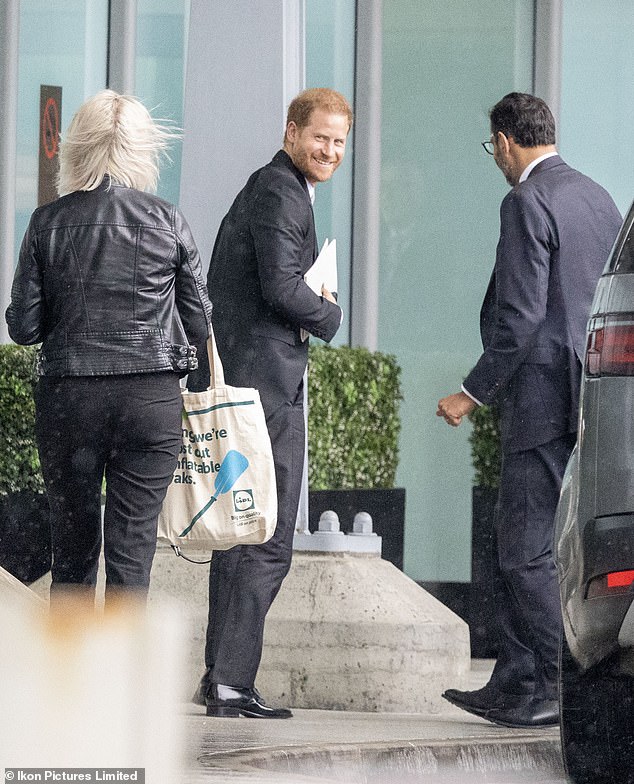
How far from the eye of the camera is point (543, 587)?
606cm

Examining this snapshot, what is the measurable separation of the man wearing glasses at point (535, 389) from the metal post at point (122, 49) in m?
5.34

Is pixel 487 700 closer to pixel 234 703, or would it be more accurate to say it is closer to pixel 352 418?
pixel 234 703

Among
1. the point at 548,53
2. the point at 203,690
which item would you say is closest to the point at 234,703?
the point at 203,690

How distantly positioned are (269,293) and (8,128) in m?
5.11

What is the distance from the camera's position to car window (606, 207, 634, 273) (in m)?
4.02

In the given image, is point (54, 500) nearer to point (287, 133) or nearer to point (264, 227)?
point (264, 227)

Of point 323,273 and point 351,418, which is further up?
point 323,273

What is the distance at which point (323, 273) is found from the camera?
6.17m

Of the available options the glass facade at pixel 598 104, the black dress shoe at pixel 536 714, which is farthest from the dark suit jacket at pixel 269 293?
the glass facade at pixel 598 104

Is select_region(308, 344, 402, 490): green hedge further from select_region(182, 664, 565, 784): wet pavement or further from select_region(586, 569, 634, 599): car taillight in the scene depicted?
select_region(586, 569, 634, 599): car taillight

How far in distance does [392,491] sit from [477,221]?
2163 millimetres

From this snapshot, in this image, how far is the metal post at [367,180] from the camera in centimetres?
1106

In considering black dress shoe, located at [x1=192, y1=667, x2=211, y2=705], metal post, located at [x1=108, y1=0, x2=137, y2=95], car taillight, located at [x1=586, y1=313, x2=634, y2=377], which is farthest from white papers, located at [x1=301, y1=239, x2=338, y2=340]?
metal post, located at [x1=108, y1=0, x2=137, y2=95]

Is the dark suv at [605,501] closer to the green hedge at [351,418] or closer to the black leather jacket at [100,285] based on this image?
the black leather jacket at [100,285]
